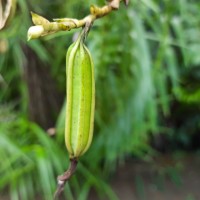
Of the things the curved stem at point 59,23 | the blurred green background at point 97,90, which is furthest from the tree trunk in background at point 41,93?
the curved stem at point 59,23

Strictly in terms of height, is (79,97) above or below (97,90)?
above

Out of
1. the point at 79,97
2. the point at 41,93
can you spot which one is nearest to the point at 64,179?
the point at 79,97

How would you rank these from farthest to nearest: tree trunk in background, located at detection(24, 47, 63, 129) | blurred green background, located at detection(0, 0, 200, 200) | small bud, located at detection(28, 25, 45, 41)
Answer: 1. tree trunk in background, located at detection(24, 47, 63, 129)
2. blurred green background, located at detection(0, 0, 200, 200)
3. small bud, located at detection(28, 25, 45, 41)

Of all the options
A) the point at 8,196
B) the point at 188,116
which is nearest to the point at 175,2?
the point at 8,196

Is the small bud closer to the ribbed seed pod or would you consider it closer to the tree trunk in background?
the ribbed seed pod

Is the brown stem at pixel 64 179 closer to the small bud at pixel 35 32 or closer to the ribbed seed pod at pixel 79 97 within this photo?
the ribbed seed pod at pixel 79 97

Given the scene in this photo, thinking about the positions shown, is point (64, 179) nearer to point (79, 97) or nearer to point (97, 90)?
point (79, 97)

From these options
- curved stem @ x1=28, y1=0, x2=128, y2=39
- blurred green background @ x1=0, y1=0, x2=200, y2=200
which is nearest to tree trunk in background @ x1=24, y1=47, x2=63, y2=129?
blurred green background @ x1=0, y1=0, x2=200, y2=200
